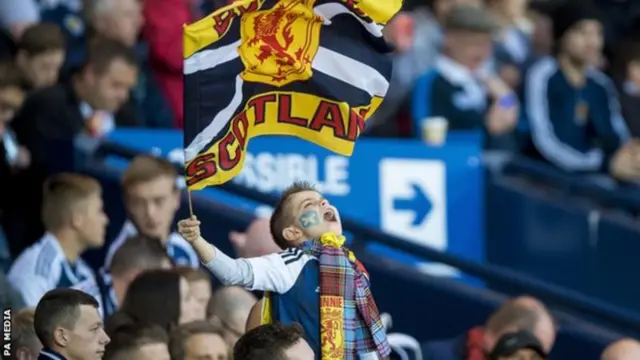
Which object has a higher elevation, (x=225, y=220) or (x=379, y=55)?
(x=379, y=55)

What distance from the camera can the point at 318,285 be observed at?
24.1 feet

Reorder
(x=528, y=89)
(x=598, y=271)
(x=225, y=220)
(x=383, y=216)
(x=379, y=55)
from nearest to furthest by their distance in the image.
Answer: (x=379, y=55) < (x=225, y=220) < (x=383, y=216) < (x=598, y=271) < (x=528, y=89)

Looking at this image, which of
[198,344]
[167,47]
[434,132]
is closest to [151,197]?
[198,344]

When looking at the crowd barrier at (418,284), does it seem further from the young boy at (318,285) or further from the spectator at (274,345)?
the spectator at (274,345)

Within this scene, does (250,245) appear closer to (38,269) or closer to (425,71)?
(38,269)

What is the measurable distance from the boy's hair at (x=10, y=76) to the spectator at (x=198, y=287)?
5.67 feet

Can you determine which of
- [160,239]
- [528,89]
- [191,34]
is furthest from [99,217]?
[528,89]

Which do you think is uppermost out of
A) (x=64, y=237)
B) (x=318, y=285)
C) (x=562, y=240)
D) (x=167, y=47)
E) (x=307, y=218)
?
(x=167, y=47)

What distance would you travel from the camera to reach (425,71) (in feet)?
41.3

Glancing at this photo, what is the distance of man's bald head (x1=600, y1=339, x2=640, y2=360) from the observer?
9164 millimetres

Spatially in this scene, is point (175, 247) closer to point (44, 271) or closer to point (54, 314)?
point (44, 271)

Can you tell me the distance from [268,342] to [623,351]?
2.95m

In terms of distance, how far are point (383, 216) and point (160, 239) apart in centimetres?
195

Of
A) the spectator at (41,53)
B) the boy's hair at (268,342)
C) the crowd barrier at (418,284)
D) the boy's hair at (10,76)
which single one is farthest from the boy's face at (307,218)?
the spectator at (41,53)
